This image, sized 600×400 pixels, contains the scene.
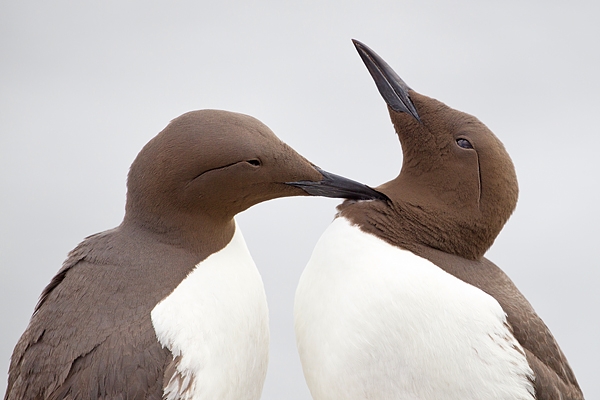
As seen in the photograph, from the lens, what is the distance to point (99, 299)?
10.8ft

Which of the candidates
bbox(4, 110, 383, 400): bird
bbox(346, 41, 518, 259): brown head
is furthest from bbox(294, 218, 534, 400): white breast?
bbox(4, 110, 383, 400): bird

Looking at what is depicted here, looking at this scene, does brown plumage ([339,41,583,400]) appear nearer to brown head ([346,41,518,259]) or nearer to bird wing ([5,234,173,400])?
brown head ([346,41,518,259])

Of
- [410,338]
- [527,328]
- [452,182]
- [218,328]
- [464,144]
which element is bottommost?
[218,328]

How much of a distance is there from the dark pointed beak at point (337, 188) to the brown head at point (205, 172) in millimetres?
57

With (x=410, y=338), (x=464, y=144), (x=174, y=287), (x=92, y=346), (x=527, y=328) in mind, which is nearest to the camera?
(x=92, y=346)

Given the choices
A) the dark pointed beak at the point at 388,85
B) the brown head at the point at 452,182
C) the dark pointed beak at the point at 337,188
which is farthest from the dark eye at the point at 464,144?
the dark pointed beak at the point at 337,188

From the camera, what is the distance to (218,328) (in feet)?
11.0

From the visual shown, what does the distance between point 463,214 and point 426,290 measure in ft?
1.48

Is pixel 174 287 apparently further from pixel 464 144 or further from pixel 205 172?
pixel 464 144

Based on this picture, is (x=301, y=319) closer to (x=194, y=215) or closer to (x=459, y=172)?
(x=194, y=215)

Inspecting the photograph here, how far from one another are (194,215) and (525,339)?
1625mm

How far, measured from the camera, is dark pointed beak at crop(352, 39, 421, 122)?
3.96 meters

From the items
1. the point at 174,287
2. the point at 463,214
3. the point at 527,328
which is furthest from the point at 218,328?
the point at 527,328

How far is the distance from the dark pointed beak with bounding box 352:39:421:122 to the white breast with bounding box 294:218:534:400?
0.76m
